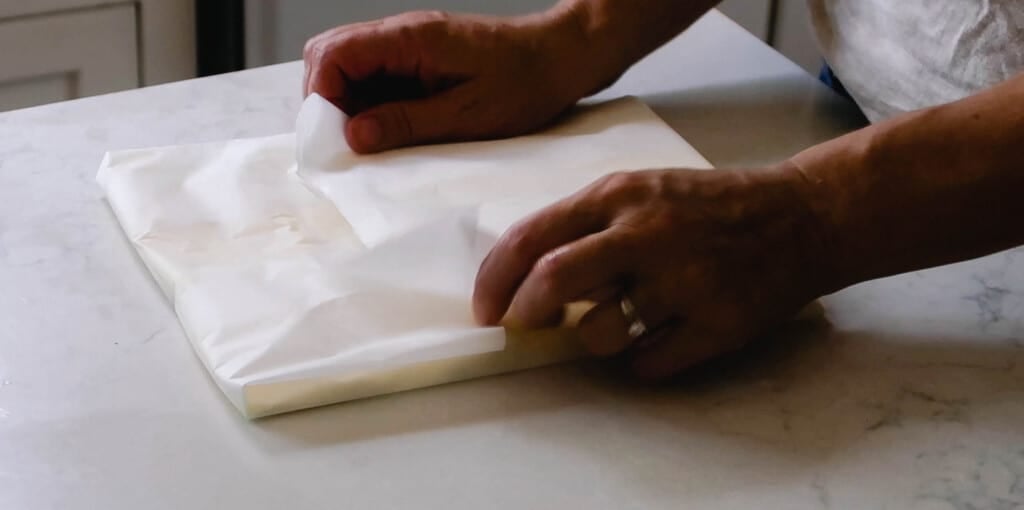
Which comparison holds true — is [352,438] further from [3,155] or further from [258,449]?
[3,155]

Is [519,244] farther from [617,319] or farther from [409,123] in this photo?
[409,123]

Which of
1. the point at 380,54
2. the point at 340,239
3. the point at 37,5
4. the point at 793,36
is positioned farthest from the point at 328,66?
the point at 793,36

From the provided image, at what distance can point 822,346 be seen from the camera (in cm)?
63

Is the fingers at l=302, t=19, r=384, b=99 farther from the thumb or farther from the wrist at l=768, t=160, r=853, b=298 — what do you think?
the wrist at l=768, t=160, r=853, b=298

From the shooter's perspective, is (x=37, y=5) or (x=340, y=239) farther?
(x=37, y=5)

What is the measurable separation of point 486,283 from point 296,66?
0.36 m

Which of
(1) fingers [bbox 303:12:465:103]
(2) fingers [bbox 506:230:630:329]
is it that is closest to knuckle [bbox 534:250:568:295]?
(2) fingers [bbox 506:230:630:329]

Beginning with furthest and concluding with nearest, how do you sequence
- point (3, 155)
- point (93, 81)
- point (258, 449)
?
point (93, 81), point (3, 155), point (258, 449)

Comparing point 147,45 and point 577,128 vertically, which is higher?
point 577,128

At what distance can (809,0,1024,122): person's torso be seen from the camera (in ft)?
2.34

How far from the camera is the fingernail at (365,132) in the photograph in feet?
2.46

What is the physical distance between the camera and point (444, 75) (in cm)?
80

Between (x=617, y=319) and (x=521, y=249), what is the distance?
0.18 feet

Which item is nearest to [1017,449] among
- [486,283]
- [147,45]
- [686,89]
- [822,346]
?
[822,346]
